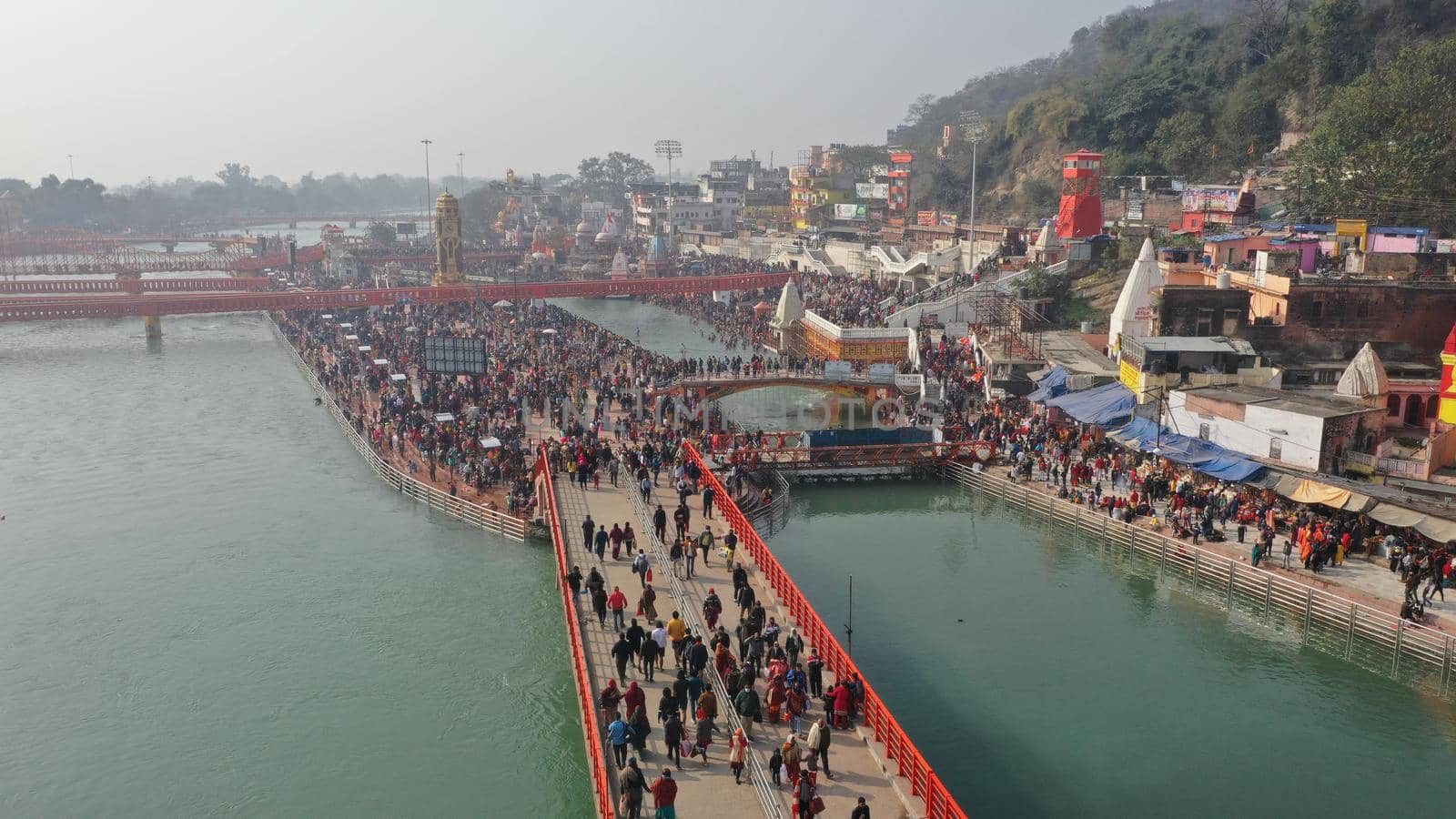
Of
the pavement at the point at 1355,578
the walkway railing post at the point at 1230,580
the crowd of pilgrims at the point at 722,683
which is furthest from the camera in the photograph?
the walkway railing post at the point at 1230,580

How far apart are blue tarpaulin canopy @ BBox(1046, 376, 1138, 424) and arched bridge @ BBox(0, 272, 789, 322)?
115ft

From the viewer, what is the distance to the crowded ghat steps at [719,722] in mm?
12273

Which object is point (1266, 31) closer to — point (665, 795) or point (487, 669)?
point (487, 669)

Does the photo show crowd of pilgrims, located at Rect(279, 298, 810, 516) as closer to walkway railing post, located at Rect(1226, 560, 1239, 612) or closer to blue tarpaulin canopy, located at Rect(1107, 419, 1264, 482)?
blue tarpaulin canopy, located at Rect(1107, 419, 1264, 482)

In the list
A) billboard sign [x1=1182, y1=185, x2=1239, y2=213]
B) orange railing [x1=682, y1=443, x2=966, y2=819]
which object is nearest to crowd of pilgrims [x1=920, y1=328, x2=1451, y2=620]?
orange railing [x1=682, y1=443, x2=966, y2=819]

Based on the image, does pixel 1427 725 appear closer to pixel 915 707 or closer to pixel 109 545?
pixel 915 707

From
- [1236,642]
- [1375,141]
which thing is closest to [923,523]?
Result: [1236,642]

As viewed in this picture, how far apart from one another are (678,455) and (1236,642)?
12.4 m

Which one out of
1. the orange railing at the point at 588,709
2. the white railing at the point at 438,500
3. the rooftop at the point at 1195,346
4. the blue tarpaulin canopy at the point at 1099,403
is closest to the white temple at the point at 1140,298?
the blue tarpaulin canopy at the point at 1099,403

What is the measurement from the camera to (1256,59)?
6625cm

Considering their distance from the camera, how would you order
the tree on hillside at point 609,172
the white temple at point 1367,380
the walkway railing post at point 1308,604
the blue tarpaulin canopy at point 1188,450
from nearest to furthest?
the walkway railing post at point 1308,604 → the blue tarpaulin canopy at point 1188,450 → the white temple at point 1367,380 → the tree on hillside at point 609,172

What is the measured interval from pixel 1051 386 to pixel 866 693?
20167mm

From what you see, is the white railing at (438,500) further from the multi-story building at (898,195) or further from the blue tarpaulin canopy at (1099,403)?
the multi-story building at (898,195)

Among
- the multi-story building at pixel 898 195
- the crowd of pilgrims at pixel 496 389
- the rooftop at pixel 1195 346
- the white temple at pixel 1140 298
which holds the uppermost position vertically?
the multi-story building at pixel 898 195
